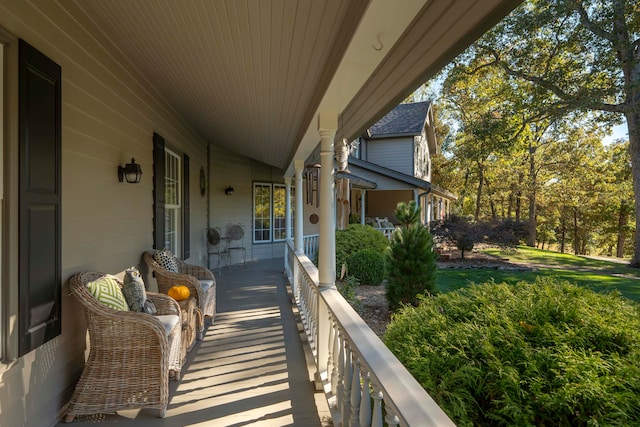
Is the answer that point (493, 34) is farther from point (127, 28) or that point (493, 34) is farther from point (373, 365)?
point (373, 365)

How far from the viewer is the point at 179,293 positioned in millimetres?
3820

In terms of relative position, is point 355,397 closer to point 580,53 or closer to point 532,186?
point 580,53

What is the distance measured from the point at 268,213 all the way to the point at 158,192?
20.0 ft

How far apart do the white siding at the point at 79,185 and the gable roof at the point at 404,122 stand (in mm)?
12364

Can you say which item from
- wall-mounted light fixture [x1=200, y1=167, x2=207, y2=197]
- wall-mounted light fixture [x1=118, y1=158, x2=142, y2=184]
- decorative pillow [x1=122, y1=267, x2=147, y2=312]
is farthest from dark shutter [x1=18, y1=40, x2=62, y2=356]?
wall-mounted light fixture [x1=200, y1=167, x2=207, y2=197]

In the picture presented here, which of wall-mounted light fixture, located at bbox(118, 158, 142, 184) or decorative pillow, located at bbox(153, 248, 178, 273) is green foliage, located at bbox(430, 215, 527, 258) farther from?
wall-mounted light fixture, located at bbox(118, 158, 142, 184)

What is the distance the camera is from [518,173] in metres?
22.1

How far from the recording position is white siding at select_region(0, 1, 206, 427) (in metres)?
2.07

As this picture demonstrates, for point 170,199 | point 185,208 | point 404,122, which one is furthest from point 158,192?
point 404,122

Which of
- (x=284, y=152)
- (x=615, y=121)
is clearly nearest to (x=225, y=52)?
(x=284, y=152)

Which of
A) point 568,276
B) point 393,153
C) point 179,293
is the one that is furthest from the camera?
point 393,153

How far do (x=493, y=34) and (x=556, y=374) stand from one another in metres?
11.8

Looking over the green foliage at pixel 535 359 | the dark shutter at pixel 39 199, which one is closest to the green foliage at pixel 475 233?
the green foliage at pixel 535 359

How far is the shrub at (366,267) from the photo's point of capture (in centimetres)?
783
